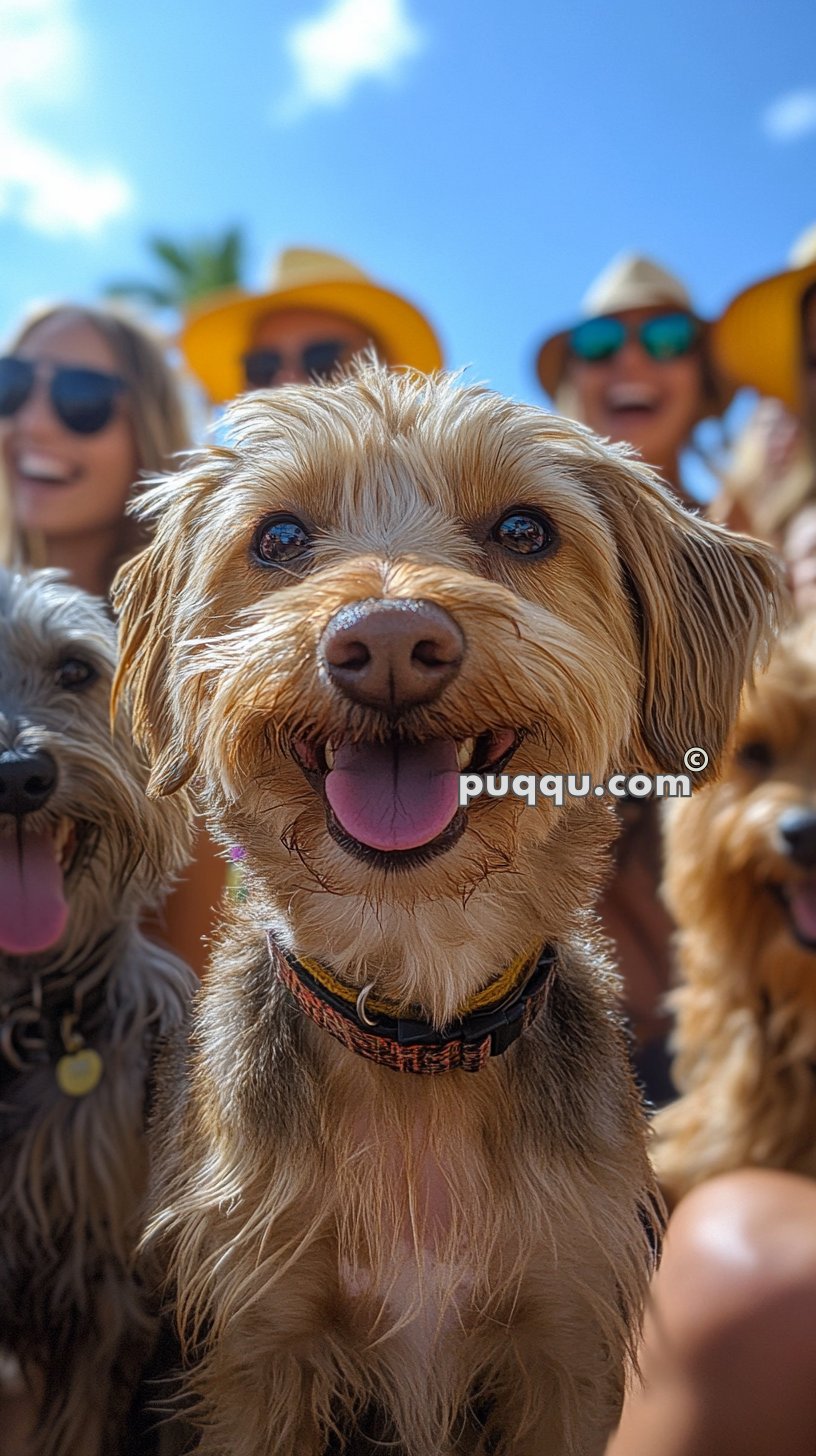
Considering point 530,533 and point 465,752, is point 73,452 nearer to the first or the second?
point 530,533

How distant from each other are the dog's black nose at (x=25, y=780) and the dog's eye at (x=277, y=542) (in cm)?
58

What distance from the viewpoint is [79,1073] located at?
217cm

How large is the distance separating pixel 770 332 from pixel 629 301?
58cm

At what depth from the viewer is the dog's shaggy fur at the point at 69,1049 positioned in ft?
6.86

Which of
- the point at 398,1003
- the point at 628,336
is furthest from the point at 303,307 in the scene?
the point at 398,1003

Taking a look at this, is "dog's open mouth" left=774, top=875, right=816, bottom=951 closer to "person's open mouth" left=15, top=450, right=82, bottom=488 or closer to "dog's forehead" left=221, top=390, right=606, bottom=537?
"dog's forehead" left=221, top=390, right=606, bottom=537

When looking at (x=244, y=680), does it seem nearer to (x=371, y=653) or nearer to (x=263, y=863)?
(x=371, y=653)

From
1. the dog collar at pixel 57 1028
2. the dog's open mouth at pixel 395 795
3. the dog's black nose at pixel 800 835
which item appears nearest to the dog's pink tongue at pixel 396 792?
the dog's open mouth at pixel 395 795

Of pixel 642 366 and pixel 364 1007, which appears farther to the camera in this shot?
pixel 642 366

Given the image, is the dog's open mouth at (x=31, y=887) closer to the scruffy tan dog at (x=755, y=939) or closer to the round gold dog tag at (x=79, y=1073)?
the round gold dog tag at (x=79, y=1073)

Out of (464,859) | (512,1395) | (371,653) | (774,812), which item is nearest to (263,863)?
(464,859)

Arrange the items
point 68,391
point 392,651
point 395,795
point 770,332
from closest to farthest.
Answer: point 392,651 → point 395,795 → point 68,391 → point 770,332

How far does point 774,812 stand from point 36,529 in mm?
2583

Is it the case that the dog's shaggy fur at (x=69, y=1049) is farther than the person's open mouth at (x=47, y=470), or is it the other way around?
the person's open mouth at (x=47, y=470)
